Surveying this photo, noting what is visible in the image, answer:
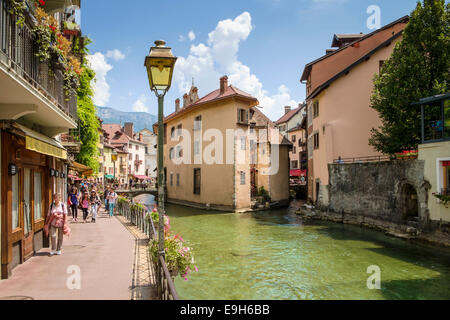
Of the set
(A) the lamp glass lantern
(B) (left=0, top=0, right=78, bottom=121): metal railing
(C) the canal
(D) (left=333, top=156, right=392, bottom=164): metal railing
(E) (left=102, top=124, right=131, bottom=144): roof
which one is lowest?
(C) the canal

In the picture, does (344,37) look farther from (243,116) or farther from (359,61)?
(243,116)

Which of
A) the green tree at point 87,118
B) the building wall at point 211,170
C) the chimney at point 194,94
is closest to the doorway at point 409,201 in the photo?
the building wall at point 211,170

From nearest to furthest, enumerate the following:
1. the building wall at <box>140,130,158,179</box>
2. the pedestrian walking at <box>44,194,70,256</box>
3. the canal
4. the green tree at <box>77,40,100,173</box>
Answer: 1. the pedestrian walking at <box>44,194,70,256</box>
2. the canal
3. the green tree at <box>77,40,100,173</box>
4. the building wall at <box>140,130,158,179</box>

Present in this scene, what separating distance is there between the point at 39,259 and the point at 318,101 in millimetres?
24791

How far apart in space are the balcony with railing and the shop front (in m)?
0.54

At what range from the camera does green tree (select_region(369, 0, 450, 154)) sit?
19.4 meters

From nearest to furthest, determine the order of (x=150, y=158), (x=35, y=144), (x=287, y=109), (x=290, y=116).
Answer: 1. (x=35, y=144)
2. (x=290, y=116)
3. (x=287, y=109)
4. (x=150, y=158)

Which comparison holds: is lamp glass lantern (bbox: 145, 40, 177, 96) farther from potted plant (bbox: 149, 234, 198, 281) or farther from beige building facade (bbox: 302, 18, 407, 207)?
beige building facade (bbox: 302, 18, 407, 207)

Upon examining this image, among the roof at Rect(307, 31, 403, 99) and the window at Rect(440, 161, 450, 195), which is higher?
the roof at Rect(307, 31, 403, 99)

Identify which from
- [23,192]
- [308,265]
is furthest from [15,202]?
[308,265]

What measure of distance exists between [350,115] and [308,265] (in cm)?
1593

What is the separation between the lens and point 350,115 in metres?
25.7

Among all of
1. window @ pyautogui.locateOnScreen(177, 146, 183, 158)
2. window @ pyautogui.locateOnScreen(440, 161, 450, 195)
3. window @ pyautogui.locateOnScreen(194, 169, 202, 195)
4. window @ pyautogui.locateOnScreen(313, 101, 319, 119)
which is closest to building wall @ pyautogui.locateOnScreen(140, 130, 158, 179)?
window @ pyautogui.locateOnScreen(177, 146, 183, 158)
